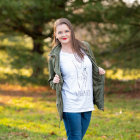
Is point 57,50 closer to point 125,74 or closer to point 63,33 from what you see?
point 63,33

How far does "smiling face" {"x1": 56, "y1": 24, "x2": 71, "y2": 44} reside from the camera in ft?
9.95

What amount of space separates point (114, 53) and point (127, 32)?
3.01 ft

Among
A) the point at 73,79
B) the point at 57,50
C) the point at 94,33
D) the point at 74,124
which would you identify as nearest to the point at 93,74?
the point at 73,79

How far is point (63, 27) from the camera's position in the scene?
3.04 metres

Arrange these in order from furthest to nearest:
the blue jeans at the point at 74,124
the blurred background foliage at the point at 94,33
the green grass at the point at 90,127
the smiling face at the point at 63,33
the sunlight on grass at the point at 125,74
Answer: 1. the sunlight on grass at the point at 125,74
2. the blurred background foliage at the point at 94,33
3. the green grass at the point at 90,127
4. the smiling face at the point at 63,33
5. the blue jeans at the point at 74,124

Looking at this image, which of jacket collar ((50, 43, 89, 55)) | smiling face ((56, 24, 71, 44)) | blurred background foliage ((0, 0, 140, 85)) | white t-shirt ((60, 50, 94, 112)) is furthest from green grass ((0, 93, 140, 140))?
blurred background foliage ((0, 0, 140, 85))

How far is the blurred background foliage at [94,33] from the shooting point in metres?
9.21

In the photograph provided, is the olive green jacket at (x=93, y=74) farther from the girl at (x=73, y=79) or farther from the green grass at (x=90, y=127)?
the green grass at (x=90, y=127)

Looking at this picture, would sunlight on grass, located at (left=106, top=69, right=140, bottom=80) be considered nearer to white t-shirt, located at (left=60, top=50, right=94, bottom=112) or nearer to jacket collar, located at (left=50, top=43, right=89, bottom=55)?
jacket collar, located at (left=50, top=43, right=89, bottom=55)

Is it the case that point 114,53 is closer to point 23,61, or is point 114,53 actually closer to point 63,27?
point 23,61

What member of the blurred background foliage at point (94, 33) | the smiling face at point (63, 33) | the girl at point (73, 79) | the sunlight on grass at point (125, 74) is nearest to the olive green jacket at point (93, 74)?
the girl at point (73, 79)

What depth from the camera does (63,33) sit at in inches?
119

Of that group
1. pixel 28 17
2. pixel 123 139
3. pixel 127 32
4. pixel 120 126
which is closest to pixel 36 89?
pixel 28 17

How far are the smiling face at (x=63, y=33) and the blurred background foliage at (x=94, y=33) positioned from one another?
18.3 feet
